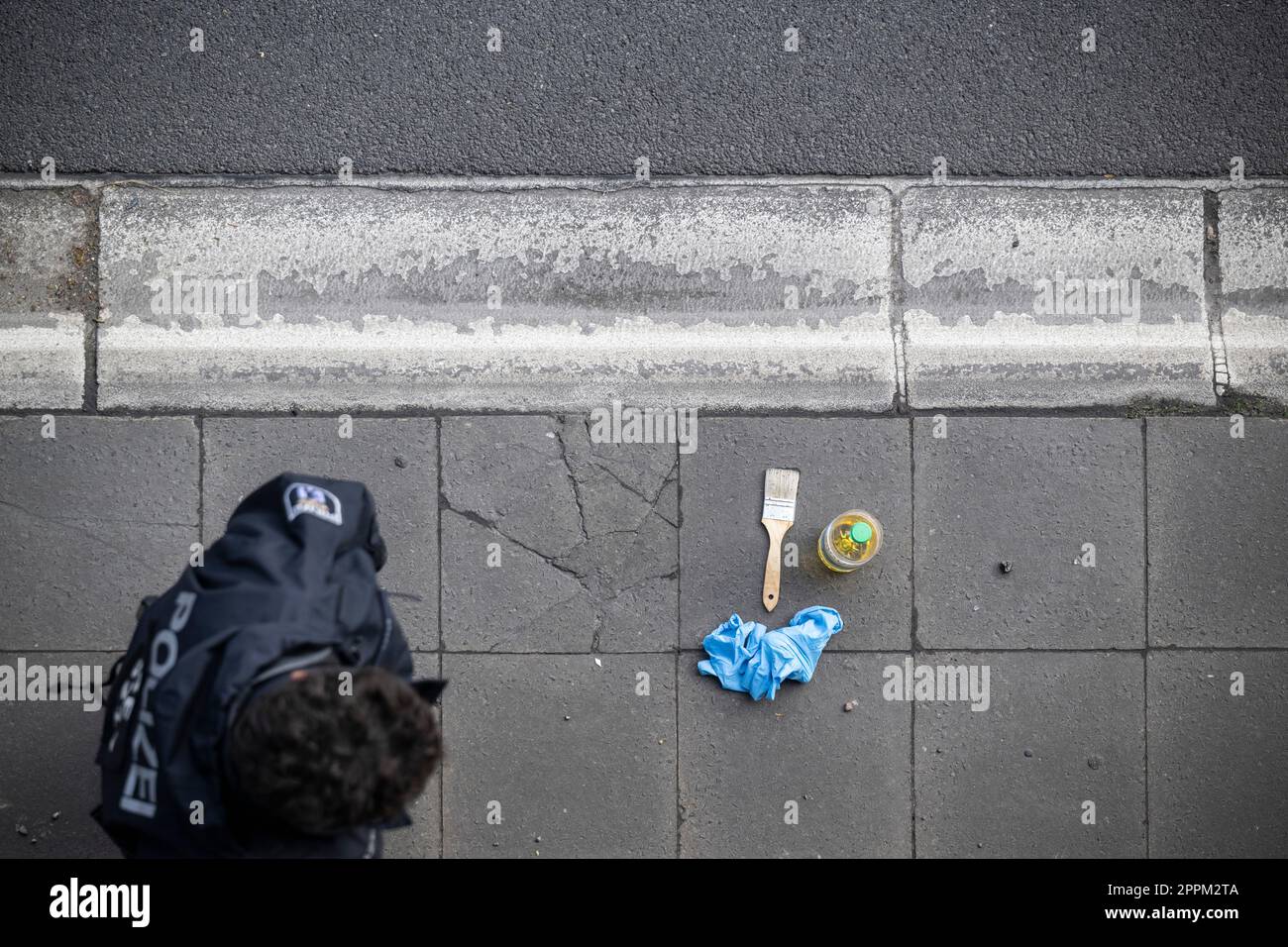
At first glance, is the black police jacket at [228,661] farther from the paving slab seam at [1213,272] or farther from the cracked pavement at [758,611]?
the paving slab seam at [1213,272]

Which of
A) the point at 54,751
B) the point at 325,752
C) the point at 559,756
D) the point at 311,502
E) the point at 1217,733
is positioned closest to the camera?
the point at 325,752

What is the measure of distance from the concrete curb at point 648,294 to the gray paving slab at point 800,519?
18 cm

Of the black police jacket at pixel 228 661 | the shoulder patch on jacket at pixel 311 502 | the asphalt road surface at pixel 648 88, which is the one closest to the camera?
the black police jacket at pixel 228 661

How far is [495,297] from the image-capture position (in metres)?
4.70

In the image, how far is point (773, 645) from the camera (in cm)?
446

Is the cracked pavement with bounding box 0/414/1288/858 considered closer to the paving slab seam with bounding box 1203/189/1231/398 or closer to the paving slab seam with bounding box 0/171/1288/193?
the paving slab seam with bounding box 1203/189/1231/398

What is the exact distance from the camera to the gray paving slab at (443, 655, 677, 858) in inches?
179

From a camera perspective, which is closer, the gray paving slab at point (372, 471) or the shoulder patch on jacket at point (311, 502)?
the shoulder patch on jacket at point (311, 502)

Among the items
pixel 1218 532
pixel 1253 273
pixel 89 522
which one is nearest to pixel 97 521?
pixel 89 522

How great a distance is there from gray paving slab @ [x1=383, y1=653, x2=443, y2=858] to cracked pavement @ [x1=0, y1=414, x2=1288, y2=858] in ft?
0.05

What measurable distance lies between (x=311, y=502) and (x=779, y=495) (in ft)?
7.52

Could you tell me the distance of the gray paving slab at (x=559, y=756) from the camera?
4547 mm

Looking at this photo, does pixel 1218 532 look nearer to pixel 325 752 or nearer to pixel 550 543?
pixel 550 543

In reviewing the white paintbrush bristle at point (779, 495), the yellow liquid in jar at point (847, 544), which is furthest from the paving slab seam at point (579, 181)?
the yellow liquid in jar at point (847, 544)
